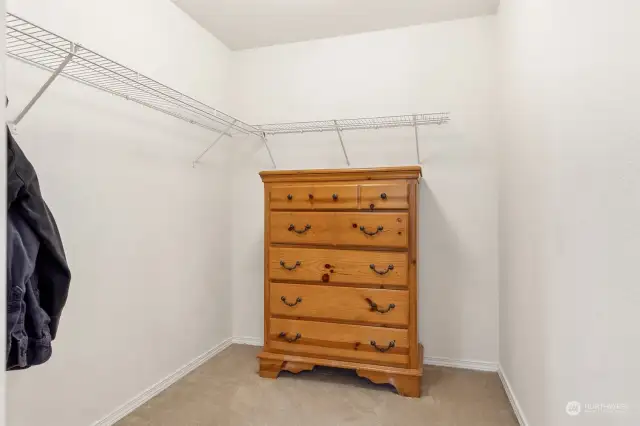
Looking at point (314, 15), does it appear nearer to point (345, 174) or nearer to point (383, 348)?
point (345, 174)

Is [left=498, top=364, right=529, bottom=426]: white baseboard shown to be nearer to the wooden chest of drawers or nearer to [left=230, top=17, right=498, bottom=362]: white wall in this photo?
[left=230, top=17, right=498, bottom=362]: white wall

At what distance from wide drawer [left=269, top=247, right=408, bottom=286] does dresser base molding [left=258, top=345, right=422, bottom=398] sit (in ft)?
1.47

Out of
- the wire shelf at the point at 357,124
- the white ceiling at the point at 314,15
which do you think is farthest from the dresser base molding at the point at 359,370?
the white ceiling at the point at 314,15

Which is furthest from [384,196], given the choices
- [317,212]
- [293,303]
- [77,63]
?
[77,63]

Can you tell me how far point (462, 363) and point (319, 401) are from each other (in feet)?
3.33

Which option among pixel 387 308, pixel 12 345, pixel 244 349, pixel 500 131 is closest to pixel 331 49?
pixel 500 131

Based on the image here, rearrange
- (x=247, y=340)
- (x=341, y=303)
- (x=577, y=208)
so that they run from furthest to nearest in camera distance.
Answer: (x=247, y=340)
(x=341, y=303)
(x=577, y=208)

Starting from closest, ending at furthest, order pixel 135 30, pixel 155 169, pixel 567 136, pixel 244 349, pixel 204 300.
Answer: pixel 567 136, pixel 135 30, pixel 155 169, pixel 204 300, pixel 244 349

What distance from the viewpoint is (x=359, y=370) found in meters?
2.06

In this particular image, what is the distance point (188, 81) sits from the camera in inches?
92.0

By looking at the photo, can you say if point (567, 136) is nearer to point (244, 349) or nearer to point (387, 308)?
point (387, 308)

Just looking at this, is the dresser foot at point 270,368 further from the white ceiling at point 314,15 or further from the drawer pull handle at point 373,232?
the white ceiling at point 314,15

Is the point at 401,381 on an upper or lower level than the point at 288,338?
lower

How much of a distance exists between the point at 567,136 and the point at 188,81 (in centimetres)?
204
